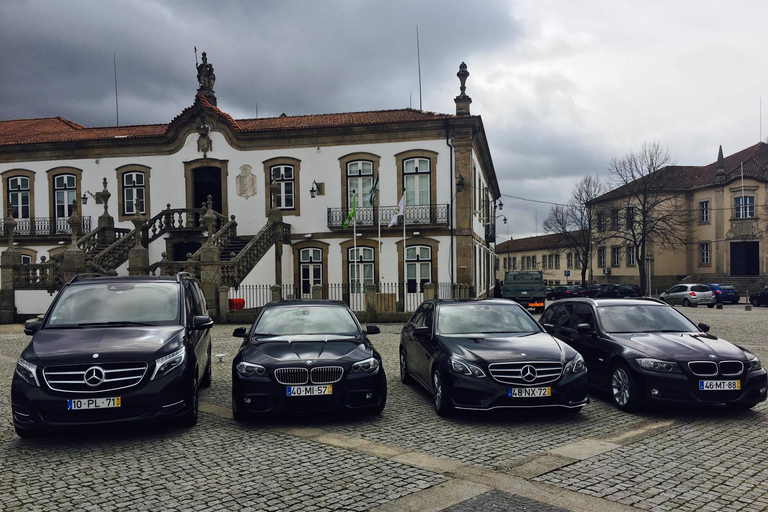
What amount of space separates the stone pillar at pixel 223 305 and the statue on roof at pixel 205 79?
14.3 m

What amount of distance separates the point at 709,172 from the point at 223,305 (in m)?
51.5

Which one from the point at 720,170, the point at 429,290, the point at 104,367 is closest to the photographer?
the point at 104,367

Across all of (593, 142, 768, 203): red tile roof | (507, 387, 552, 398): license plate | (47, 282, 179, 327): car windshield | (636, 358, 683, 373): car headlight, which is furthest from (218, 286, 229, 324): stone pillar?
(593, 142, 768, 203): red tile roof

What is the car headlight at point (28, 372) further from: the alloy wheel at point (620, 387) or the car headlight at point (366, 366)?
the alloy wheel at point (620, 387)

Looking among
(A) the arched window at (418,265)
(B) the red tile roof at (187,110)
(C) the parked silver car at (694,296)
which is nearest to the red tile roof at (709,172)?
(C) the parked silver car at (694,296)

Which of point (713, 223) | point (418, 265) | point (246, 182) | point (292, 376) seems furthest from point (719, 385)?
point (713, 223)

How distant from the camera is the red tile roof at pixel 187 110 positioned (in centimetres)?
2948

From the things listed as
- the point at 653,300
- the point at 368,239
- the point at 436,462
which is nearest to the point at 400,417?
the point at 436,462

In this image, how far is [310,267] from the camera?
29.7m

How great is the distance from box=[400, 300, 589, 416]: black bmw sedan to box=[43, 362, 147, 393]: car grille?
3.68 metres

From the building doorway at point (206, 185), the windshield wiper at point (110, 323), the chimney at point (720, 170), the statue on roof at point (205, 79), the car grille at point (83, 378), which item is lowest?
the car grille at point (83, 378)

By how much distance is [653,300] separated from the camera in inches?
398

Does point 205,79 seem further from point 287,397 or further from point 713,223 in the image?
point 713,223

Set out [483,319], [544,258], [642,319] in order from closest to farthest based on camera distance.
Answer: [483,319] → [642,319] → [544,258]
